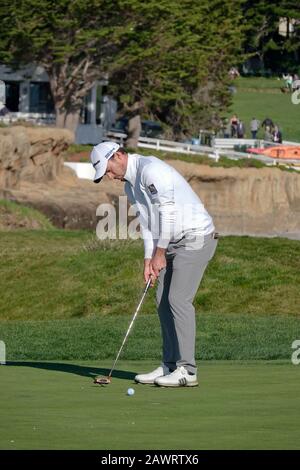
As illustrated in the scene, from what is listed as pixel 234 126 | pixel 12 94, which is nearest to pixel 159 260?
pixel 12 94

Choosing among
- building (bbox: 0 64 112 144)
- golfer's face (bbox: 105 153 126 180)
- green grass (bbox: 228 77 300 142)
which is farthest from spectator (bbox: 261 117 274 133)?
golfer's face (bbox: 105 153 126 180)

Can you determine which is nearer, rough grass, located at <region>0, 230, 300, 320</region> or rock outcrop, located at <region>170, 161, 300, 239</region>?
rough grass, located at <region>0, 230, 300, 320</region>

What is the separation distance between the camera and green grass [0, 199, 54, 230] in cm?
3956

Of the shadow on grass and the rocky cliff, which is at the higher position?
the rocky cliff

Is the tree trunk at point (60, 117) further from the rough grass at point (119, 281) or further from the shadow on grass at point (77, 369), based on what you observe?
the shadow on grass at point (77, 369)

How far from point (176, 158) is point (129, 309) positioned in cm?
4378

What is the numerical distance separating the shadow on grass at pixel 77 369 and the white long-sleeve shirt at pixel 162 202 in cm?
119

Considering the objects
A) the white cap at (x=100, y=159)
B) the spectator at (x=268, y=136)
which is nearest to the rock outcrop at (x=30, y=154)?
the spectator at (x=268, y=136)

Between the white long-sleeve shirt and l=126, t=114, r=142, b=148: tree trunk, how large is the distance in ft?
190

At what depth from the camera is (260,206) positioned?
67.0 m

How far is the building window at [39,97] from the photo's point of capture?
73125mm

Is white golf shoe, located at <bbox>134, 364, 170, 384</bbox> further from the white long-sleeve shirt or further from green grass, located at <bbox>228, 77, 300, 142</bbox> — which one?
green grass, located at <bbox>228, 77, 300, 142</bbox>

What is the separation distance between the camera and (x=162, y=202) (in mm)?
10586

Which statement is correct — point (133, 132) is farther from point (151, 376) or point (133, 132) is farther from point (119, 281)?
point (151, 376)
